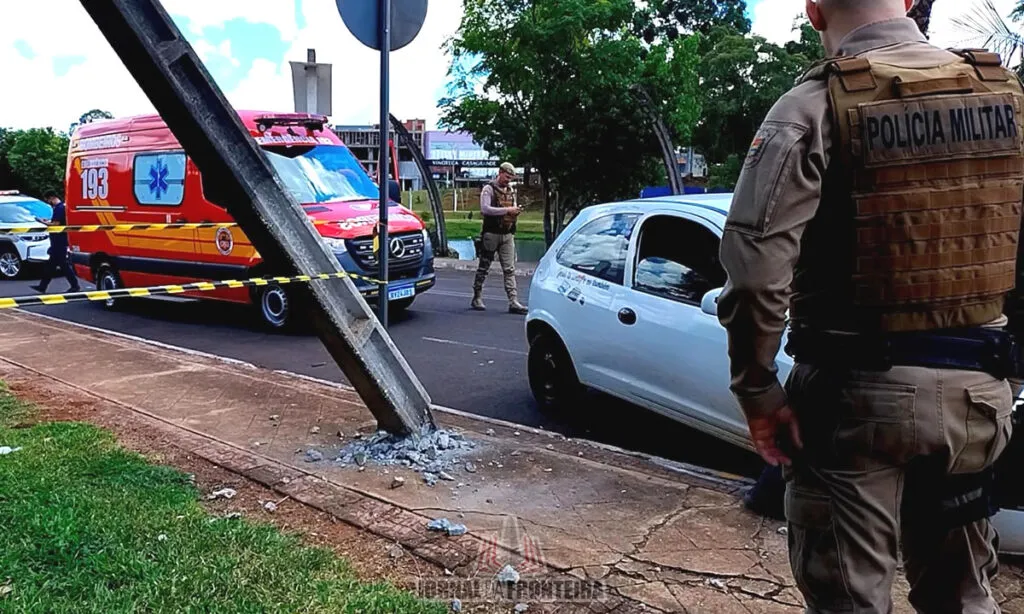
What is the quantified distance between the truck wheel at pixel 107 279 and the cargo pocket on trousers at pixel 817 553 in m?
12.2

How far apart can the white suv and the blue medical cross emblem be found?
733 centimetres

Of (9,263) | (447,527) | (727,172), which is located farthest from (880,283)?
(727,172)

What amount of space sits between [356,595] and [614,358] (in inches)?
106

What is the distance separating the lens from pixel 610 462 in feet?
15.8

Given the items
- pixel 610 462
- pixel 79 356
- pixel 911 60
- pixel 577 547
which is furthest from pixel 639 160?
pixel 911 60

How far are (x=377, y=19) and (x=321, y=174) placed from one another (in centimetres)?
582

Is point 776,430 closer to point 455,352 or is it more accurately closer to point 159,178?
point 455,352

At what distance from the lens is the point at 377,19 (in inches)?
195

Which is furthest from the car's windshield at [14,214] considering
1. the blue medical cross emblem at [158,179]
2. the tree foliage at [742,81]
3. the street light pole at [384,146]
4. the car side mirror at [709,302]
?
the car side mirror at [709,302]

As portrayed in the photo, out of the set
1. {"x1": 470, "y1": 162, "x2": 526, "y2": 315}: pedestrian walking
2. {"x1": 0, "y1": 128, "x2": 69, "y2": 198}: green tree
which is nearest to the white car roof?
{"x1": 470, "y1": 162, "x2": 526, "y2": 315}: pedestrian walking

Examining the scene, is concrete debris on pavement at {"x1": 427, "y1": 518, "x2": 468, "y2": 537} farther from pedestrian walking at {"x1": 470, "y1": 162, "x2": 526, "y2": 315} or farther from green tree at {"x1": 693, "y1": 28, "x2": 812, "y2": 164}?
green tree at {"x1": 693, "y1": 28, "x2": 812, "y2": 164}

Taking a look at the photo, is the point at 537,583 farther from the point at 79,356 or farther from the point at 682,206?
the point at 79,356

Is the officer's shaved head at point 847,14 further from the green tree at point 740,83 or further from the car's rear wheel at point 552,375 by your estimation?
the green tree at point 740,83

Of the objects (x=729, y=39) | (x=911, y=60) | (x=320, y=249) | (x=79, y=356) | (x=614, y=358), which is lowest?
(x=79, y=356)
